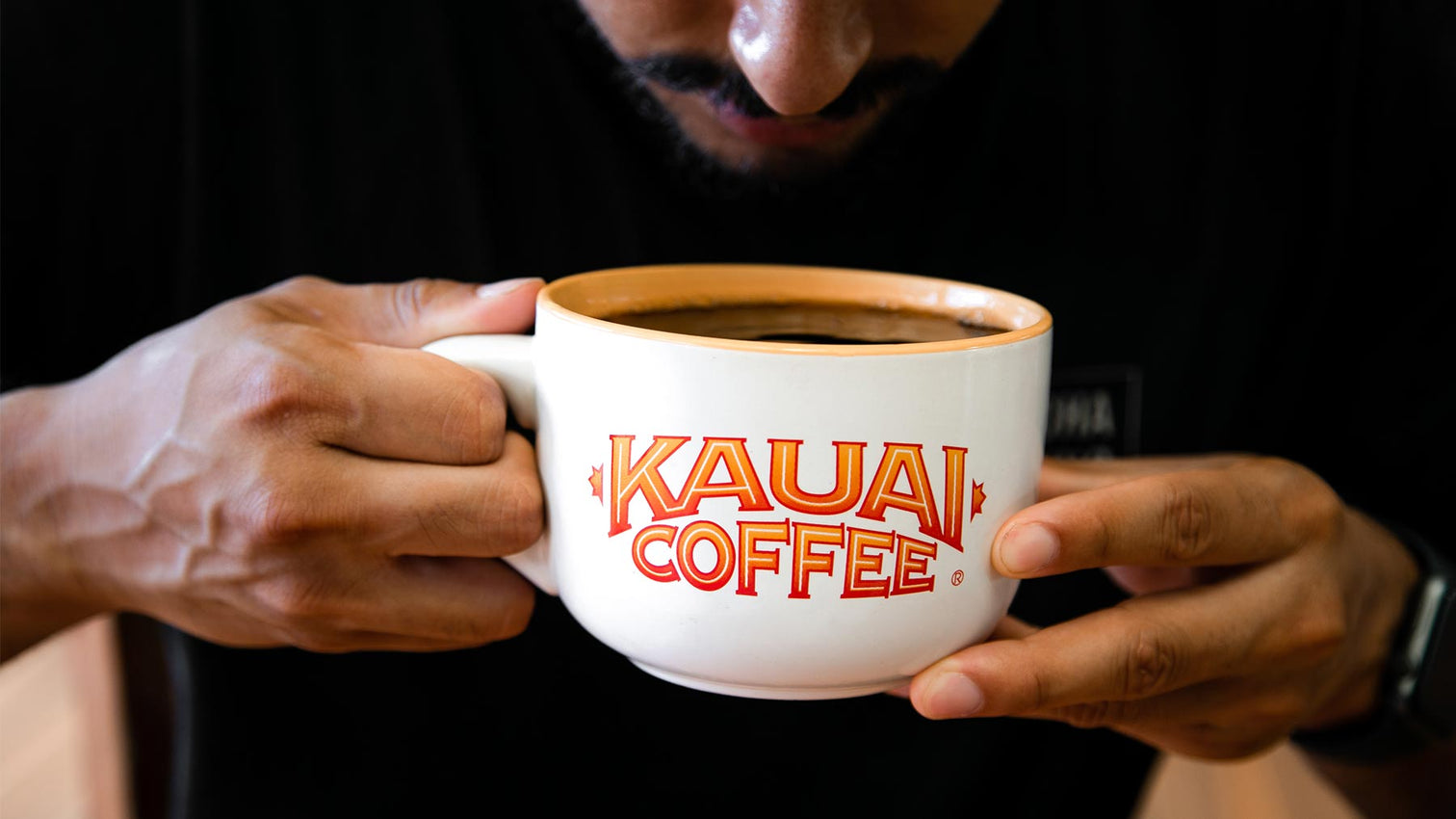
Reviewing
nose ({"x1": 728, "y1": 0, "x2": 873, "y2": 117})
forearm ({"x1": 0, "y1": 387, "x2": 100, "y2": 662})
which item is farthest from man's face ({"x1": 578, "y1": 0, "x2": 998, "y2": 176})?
forearm ({"x1": 0, "y1": 387, "x2": 100, "y2": 662})

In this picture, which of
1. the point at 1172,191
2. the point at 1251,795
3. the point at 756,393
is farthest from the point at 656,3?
the point at 1251,795

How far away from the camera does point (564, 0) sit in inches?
35.7

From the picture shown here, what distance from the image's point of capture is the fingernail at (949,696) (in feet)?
1.77

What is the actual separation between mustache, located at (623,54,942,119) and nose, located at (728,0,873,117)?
74mm

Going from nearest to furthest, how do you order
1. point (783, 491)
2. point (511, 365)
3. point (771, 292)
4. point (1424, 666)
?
point (783, 491), point (511, 365), point (771, 292), point (1424, 666)

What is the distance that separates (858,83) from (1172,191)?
0.49 meters

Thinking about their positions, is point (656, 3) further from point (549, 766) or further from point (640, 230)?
point (549, 766)

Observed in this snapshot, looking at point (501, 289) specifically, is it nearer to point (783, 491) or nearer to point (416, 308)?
point (416, 308)

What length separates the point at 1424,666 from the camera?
0.89m

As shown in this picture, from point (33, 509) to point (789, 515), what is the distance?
0.54 m

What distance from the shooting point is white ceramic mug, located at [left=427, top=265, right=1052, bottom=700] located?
0.47 m

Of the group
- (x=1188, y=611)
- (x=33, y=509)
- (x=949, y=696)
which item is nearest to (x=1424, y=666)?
(x=1188, y=611)

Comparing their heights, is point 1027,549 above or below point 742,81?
below

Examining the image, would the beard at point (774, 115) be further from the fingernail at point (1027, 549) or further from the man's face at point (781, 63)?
the fingernail at point (1027, 549)
